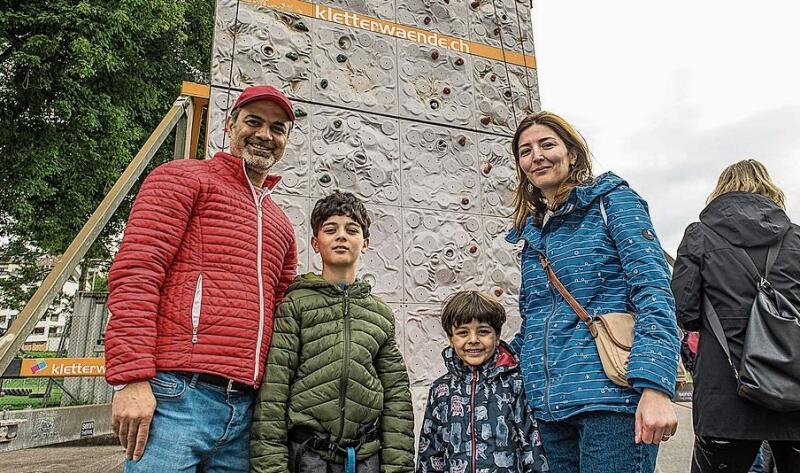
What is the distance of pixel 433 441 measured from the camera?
2.04m

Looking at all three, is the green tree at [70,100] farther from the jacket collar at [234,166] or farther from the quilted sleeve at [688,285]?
the quilted sleeve at [688,285]

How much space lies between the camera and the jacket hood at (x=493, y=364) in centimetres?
203

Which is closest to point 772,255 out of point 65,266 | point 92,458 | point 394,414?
point 394,414

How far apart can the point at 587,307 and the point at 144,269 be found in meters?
1.21

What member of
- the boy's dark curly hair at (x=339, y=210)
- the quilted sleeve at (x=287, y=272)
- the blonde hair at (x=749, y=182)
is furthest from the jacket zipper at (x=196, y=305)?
the blonde hair at (x=749, y=182)

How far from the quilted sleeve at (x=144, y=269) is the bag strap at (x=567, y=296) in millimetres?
1060

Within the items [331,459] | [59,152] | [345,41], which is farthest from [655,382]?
[59,152]

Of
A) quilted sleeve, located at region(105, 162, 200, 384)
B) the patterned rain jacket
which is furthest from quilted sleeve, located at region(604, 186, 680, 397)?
quilted sleeve, located at region(105, 162, 200, 384)

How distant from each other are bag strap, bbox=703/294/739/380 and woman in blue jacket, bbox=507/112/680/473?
0.48 meters

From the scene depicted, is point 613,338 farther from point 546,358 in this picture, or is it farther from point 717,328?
point 717,328

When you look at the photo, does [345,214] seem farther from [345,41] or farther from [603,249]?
[345,41]

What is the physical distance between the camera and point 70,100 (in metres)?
8.29

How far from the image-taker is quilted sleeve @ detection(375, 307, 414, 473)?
180 cm

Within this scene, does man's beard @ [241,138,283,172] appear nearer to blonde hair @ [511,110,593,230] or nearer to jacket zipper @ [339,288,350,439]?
jacket zipper @ [339,288,350,439]
